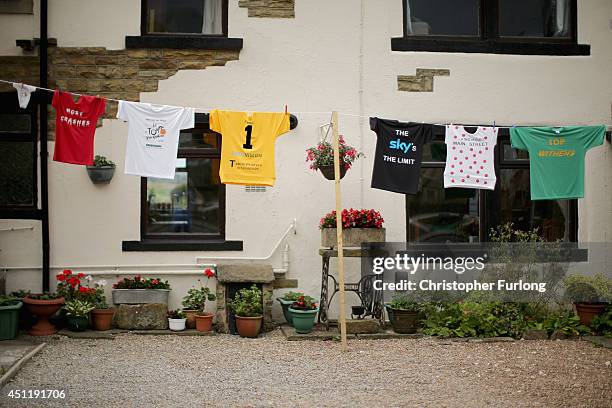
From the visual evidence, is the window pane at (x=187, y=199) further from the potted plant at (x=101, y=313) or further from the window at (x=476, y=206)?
the window at (x=476, y=206)

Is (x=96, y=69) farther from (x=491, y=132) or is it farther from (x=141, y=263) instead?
(x=491, y=132)

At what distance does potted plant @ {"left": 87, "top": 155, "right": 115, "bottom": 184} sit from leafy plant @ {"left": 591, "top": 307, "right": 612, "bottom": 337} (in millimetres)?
6511

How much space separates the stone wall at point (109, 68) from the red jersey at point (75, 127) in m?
A: 1.07

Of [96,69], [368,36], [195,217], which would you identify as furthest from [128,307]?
[368,36]

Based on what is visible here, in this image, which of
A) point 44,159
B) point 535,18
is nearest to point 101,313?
point 44,159

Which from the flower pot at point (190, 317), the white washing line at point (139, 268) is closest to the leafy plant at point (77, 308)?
the white washing line at point (139, 268)

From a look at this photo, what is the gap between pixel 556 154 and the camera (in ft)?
30.7

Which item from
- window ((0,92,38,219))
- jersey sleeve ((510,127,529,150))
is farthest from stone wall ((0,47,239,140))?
jersey sleeve ((510,127,529,150))

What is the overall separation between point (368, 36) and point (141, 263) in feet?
14.1

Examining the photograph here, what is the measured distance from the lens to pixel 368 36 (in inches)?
396

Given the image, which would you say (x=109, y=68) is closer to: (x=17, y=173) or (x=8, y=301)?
(x=17, y=173)

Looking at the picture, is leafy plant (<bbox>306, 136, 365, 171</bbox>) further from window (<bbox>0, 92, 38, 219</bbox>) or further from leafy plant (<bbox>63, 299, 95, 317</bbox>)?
window (<bbox>0, 92, 38, 219</bbox>)

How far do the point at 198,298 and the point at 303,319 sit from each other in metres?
1.39

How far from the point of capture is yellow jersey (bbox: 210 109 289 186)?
8.66 m
